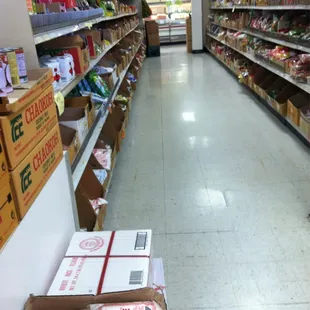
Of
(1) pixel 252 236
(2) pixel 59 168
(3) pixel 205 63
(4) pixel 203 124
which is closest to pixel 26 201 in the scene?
(2) pixel 59 168

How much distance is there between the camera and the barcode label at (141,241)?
1.38m

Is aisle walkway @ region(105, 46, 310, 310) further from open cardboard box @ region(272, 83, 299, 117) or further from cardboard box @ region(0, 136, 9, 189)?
cardboard box @ region(0, 136, 9, 189)

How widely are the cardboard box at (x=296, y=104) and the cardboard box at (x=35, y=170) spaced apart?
9.63 feet

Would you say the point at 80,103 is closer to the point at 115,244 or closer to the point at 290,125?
the point at 115,244

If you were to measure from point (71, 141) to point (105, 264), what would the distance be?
0.82m

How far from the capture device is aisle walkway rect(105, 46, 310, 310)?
1913 mm

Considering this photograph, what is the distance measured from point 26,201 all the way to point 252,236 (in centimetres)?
158

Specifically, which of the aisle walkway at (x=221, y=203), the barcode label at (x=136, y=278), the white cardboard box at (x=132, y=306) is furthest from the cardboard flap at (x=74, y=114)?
the white cardboard box at (x=132, y=306)

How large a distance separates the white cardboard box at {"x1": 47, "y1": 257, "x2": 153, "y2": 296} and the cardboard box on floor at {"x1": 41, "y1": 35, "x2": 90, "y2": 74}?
1.39 meters

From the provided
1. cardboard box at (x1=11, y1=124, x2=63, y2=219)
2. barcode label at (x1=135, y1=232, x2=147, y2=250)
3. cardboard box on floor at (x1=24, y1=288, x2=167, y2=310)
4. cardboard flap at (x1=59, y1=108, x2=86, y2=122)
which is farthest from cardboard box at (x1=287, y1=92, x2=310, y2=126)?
cardboard box on floor at (x1=24, y1=288, x2=167, y2=310)

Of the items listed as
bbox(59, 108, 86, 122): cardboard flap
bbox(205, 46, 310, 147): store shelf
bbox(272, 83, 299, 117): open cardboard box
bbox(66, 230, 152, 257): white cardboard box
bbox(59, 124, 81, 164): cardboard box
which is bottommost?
bbox(205, 46, 310, 147): store shelf

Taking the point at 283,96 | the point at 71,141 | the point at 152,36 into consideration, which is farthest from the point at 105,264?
the point at 152,36

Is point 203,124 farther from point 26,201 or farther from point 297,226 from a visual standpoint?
point 26,201

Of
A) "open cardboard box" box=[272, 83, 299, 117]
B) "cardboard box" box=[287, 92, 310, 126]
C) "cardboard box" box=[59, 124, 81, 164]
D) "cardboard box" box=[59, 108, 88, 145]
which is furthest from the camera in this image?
"open cardboard box" box=[272, 83, 299, 117]
